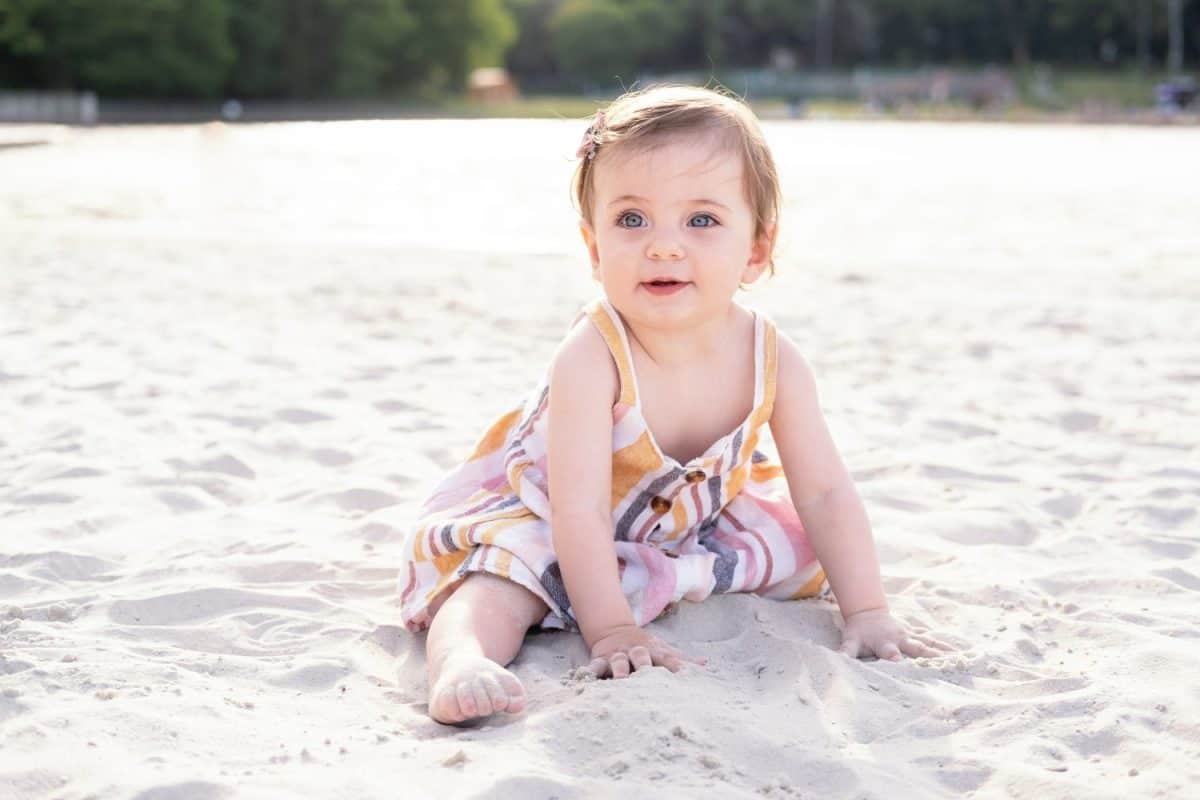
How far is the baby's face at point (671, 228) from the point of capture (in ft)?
8.54

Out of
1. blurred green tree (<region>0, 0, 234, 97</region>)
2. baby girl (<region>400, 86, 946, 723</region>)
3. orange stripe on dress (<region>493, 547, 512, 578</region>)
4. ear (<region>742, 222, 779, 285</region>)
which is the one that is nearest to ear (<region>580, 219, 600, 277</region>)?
baby girl (<region>400, 86, 946, 723</region>)

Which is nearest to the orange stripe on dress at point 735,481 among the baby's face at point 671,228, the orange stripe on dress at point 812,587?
the orange stripe on dress at point 812,587

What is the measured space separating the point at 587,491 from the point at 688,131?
0.71 m

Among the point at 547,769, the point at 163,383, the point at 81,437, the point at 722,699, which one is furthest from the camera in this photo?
the point at 163,383

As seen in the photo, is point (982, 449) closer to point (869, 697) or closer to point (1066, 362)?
point (1066, 362)

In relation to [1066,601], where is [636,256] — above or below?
above

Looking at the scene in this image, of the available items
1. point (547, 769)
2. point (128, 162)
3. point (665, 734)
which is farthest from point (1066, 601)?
point (128, 162)

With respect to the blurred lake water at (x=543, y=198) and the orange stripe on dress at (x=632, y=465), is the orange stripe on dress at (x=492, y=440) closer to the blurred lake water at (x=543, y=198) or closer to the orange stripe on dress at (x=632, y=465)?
the orange stripe on dress at (x=632, y=465)

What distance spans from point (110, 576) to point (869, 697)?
1.67 metres

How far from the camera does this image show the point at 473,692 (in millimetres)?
2268

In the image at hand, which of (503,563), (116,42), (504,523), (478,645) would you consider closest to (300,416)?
(504,523)

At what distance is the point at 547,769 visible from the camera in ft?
6.77

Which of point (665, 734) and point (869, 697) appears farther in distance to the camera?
point (869, 697)

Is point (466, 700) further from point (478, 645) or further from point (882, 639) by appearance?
point (882, 639)
